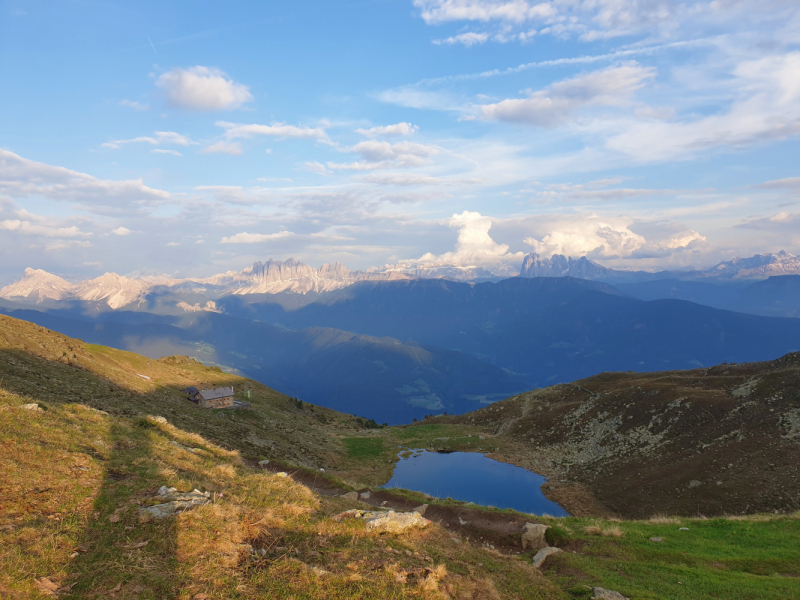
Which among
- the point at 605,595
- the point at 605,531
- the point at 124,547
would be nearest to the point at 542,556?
the point at 605,595

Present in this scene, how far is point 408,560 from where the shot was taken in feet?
42.6

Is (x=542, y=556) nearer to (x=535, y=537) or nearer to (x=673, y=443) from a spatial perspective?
(x=535, y=537)

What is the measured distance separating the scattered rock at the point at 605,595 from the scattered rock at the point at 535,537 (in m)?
7.64

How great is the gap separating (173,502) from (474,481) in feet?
164

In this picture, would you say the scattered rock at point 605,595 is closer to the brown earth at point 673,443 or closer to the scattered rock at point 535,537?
the scattered rock at point 535,537

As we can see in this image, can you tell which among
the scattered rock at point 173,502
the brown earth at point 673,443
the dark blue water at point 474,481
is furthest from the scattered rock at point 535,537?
the dark blue water at point 474,481

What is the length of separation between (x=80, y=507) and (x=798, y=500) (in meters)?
48.0

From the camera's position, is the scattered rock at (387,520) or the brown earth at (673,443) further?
the brown earth at (673,443)

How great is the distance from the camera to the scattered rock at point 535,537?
20469 millimetres

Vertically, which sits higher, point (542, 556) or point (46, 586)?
point (46, 586)

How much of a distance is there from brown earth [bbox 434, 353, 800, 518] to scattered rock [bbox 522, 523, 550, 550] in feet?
79.6

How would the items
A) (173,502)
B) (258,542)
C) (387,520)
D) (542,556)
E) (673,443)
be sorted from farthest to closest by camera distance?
(673,443) → (542,556) → (387,520) → (173,502) → (258,542)

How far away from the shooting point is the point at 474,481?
55031 millimetres

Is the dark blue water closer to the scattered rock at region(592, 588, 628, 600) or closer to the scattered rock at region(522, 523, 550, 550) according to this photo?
the scattered rock at region(522, 523, 550, 550)
